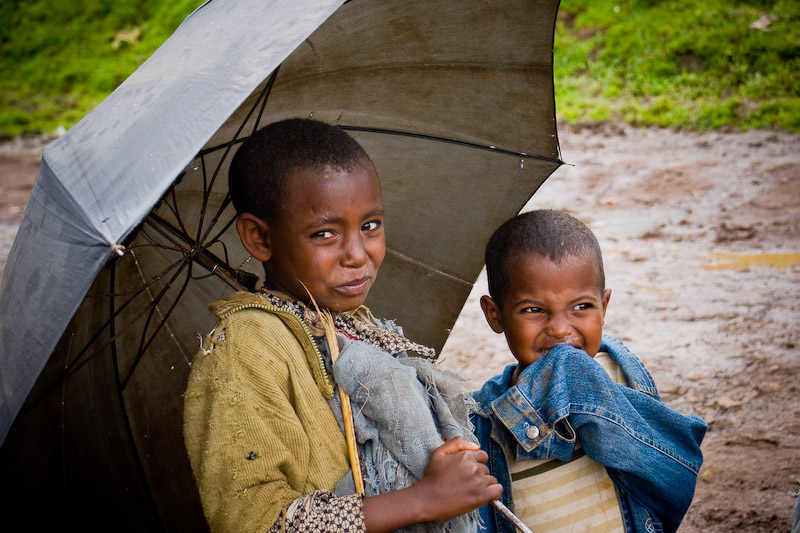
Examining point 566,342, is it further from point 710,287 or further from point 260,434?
point 710,287

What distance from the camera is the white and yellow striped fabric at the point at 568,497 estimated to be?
193 centimetres

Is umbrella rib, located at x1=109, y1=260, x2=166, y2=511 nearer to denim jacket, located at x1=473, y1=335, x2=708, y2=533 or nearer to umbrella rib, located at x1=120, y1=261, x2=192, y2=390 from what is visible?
umbrella rib, located at x1=120, y1=261, x2=192, y2=390

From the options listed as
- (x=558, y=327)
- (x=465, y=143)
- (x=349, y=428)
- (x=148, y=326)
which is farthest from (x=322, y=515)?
(x=465, y=143)

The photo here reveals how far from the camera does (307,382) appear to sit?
1.65 m

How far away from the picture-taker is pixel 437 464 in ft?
5.15

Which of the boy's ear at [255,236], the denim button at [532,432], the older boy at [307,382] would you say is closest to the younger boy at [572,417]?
the denim button at [532,432]

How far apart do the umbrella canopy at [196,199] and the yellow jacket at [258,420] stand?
35 centimetres

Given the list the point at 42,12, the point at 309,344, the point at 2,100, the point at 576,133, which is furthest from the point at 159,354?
the point at 42,12

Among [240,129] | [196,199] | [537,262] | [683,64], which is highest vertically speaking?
[683,64]

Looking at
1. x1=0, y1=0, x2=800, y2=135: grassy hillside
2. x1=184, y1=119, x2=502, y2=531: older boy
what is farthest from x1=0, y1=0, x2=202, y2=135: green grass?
x1=184, y1=119, x2=502, y2=531: older boy

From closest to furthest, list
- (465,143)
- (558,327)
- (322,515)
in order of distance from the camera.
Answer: (322,515) → (558,327) → (465,143)

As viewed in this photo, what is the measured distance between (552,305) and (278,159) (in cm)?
91

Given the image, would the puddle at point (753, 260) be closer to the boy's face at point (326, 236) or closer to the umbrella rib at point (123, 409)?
the boy's face at point (326, 236)

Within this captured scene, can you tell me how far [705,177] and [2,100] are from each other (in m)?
12.6
